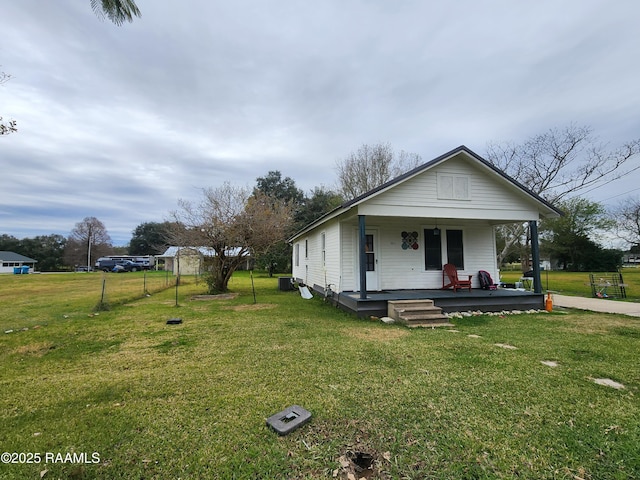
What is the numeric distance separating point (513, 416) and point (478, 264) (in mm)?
8408

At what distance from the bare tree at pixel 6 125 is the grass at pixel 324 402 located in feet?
11.4

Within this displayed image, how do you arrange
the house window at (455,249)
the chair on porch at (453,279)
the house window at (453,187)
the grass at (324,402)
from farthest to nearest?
the house window at (455,249) → the chair on porch at (453,279) → the house window at (453,187) → the grass at (324,402)

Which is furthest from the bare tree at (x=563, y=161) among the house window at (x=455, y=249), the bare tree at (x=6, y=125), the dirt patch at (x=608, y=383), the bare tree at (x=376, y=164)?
the bare tree at (x=6, y=125)

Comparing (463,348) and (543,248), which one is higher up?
(543,248)

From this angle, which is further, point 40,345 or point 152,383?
point 40,345

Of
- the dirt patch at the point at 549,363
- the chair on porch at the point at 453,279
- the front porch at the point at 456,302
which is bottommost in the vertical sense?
the dirt patch at the point at 549,363

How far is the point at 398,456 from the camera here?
7.22 ft

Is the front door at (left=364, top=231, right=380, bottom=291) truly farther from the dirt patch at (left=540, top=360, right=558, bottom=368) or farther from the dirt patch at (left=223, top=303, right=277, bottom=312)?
the dirt patch at (left=540, top=360, right=558, bottom=368)

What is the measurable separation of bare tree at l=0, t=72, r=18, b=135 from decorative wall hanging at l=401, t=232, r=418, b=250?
9.21m

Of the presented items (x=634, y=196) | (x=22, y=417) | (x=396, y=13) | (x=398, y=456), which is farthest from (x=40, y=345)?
(x=634, y=196)

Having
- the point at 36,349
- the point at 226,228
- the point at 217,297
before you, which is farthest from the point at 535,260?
the point at 36,349

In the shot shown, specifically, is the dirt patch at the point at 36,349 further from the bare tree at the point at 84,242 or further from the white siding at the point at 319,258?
the bare tree at the point at 84,242

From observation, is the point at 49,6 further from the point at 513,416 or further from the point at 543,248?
the point at 543,248

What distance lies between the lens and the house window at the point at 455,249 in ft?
33.2
